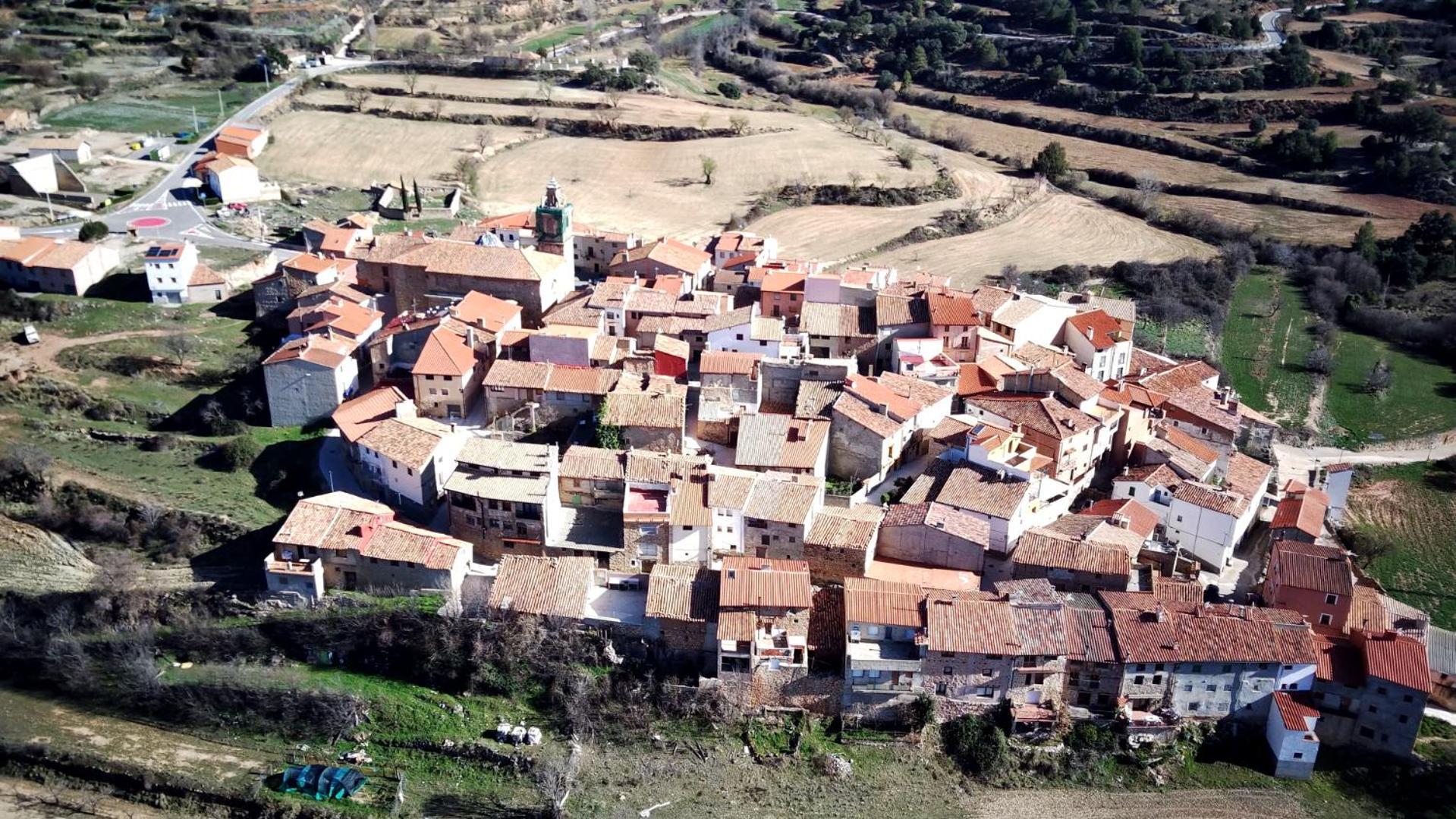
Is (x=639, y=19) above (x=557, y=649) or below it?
above

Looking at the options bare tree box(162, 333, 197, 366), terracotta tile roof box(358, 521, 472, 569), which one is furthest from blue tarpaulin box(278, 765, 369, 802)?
bare tree box(162, 333, 197, 366)

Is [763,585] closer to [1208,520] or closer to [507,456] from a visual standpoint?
[507,456]

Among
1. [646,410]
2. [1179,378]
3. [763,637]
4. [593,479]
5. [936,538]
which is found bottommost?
[763,637]

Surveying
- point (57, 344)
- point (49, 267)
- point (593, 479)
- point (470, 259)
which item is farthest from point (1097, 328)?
point (49, 267)

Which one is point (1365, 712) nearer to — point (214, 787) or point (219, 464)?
point (214, 787)

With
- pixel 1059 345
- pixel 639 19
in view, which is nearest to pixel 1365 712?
pixel 1059 345

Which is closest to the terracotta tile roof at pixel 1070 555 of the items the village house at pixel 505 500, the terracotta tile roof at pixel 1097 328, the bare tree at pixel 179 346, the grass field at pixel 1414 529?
the grass field at pixel 1414 529
